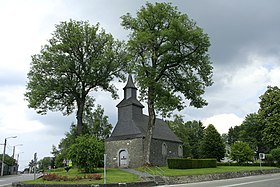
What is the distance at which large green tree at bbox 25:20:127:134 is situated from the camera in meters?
35.6

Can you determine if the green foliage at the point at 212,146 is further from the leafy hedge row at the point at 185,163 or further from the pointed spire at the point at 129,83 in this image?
the pointed spire at the point at 129,83

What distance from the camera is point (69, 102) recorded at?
38.6 meters

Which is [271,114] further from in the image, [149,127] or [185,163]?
[149,127]

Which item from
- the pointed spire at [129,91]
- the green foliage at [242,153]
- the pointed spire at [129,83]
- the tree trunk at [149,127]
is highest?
the pointed spire at [129,83]

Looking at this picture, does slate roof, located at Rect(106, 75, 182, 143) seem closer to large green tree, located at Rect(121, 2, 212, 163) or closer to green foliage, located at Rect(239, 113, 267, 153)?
large green tree, located at Rect(121, 2, 212, 163)

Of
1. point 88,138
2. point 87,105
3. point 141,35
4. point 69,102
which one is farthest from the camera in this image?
point 87,105

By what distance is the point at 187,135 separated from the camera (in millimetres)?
66812

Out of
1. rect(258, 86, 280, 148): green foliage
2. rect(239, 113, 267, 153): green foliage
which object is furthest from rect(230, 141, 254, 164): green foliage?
rect(239, 113, 267, 153): green foliage

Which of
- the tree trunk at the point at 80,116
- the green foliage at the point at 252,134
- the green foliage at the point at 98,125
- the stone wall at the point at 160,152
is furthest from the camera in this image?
the green foliage at the point at 252,134

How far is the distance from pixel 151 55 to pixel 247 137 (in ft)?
149

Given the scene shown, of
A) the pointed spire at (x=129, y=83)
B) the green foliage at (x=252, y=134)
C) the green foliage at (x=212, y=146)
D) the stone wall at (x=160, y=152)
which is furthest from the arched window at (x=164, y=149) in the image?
the green foliage at (x=252, y=134)

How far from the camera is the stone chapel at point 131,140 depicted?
35969mm

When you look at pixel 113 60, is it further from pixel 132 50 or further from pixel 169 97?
pixel 169 97

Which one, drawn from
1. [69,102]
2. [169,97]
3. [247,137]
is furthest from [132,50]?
[247,137]
